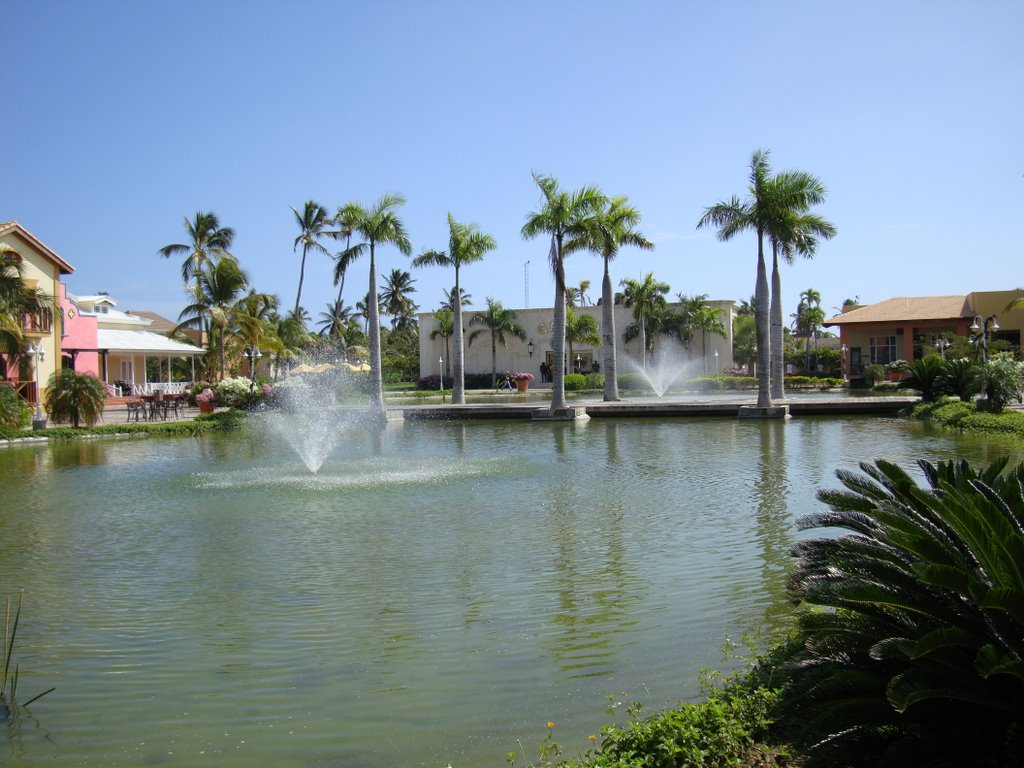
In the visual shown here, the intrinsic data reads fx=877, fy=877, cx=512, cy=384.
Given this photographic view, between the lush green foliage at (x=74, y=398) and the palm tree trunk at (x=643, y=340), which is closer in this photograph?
the lush green foliage at (x=74, y=398)

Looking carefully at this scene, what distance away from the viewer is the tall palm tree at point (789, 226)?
1180 inches

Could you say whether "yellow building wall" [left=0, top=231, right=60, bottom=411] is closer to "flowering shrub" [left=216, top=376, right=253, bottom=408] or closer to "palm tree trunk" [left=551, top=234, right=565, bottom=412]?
"flowering shrub" [left=216, top=376, right=253, bottom=408]

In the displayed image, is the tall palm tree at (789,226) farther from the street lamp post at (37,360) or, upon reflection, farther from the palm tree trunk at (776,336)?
the street lamp post at (37,360)

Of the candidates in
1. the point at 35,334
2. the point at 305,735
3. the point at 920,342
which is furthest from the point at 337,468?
the point at 920,342

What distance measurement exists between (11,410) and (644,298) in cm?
3755

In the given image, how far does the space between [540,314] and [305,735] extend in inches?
2207

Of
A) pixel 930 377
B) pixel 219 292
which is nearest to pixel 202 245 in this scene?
pixel 219 292

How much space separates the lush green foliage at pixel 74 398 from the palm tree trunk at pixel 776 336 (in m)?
23.6

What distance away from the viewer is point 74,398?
2672 cm

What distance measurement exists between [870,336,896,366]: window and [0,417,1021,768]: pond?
36.8m

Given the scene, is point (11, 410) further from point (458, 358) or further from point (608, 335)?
point (608, 335)

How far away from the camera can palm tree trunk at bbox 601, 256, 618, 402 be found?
3488 cm

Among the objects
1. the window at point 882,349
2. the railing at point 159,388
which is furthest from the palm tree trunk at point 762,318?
the railing at point 159,388

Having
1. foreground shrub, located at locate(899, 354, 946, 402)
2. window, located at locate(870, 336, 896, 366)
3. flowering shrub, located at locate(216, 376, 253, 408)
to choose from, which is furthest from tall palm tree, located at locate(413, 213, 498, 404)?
window, located at locate(870, 336, 896, 366)
